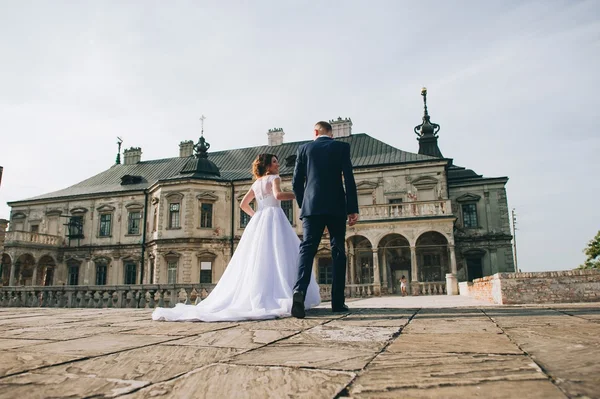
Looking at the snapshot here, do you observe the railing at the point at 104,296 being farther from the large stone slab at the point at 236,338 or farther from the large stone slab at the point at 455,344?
the large stone slab at the point at 455,344

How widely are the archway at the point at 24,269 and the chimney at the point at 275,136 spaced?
63.9ft

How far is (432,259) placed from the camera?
2422 centimetres

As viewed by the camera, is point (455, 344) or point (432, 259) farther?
point (432, 259)

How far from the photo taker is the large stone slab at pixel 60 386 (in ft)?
4.59

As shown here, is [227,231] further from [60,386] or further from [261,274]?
[60,386]

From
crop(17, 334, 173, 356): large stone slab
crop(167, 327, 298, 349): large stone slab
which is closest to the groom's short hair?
crop(167, 327, 298, 349): large stone slab

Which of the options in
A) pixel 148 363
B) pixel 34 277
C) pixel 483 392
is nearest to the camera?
pixel 483 392

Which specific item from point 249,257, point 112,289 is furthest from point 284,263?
point 112,289

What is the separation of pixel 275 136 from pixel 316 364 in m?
31.4

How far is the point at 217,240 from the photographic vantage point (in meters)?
27.7

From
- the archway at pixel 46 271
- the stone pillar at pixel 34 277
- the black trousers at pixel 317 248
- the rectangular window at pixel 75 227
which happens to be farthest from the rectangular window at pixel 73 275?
the black trousers at pixel 317 248

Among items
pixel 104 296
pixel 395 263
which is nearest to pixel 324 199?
pixel 104 296

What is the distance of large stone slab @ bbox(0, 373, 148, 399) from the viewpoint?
1399 mm

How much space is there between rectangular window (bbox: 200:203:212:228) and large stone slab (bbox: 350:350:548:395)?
88.4ft
